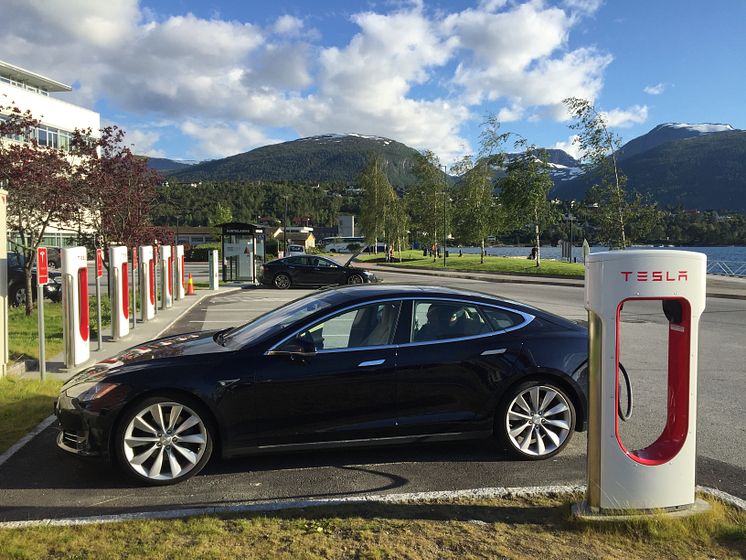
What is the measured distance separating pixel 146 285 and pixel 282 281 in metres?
10.8

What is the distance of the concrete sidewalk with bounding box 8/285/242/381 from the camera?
775 centimetres

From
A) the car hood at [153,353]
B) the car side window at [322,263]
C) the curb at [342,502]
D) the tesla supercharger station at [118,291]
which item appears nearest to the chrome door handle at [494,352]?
the curb at [342,502]

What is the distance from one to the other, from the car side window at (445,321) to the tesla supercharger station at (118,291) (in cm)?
666

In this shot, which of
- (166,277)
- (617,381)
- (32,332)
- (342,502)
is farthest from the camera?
(166,277)

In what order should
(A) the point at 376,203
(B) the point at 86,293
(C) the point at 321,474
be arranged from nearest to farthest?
1. (C) the point at 321,474
2. (B) the point at 86,293
3. (A) the point at 376,203

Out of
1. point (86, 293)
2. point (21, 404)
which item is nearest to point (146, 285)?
point (86, 293)

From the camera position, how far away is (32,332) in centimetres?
1062

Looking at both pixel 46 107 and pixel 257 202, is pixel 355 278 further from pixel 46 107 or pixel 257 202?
pixel 257 202

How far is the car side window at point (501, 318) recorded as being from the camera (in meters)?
4.93

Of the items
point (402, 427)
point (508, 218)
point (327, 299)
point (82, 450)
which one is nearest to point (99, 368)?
point (82, 450)

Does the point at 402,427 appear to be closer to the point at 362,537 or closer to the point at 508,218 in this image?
the point at 362,537

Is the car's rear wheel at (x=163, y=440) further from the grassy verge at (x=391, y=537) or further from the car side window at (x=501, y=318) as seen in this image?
the car side window at (x=501, y=318)

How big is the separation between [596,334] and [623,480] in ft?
2.93

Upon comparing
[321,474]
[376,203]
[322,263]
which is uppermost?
[376,203]
